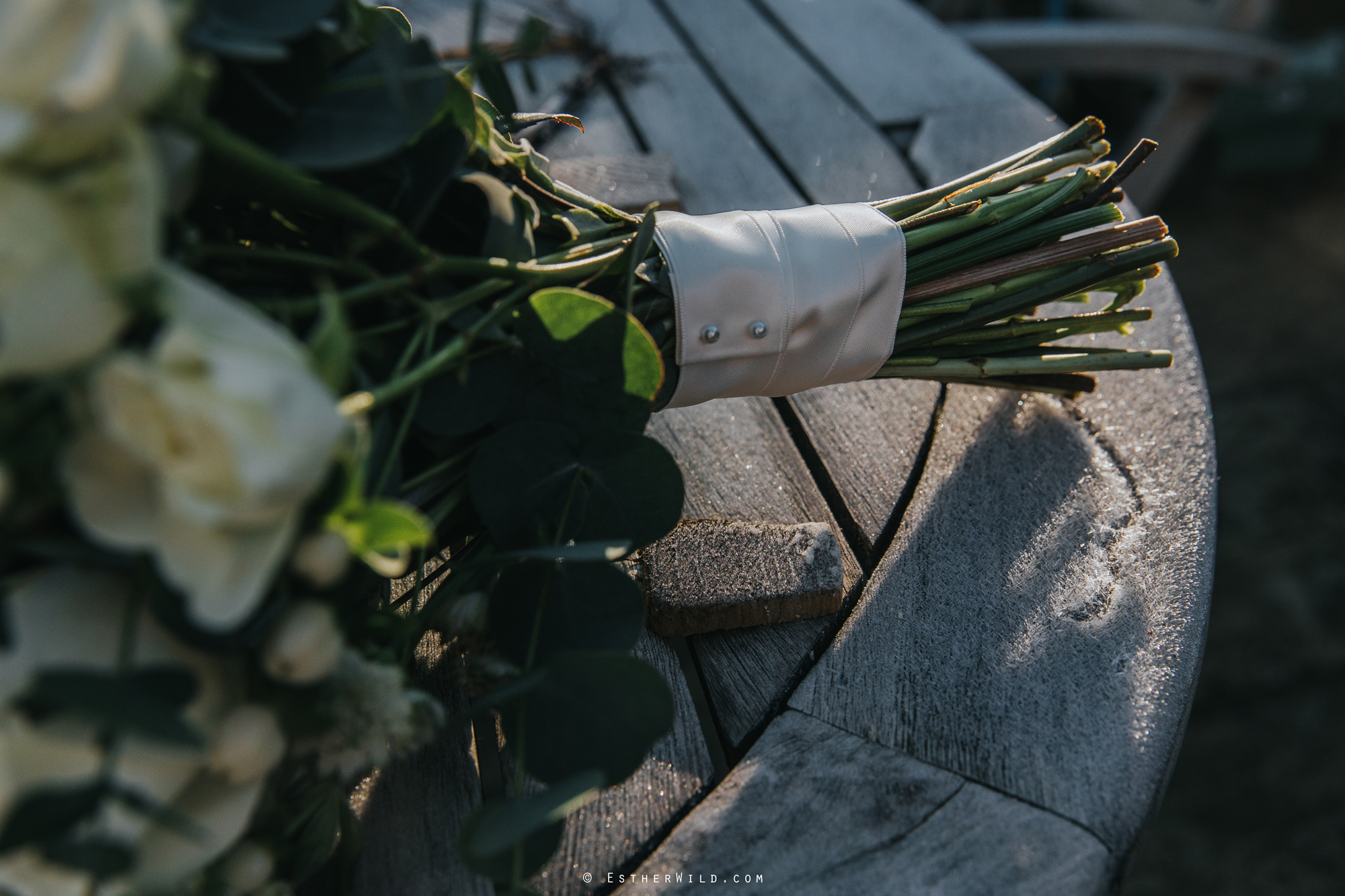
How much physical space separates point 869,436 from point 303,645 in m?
0.46

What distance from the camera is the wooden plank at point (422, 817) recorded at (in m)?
0.43

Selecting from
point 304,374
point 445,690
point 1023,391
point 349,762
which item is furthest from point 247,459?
point 1023,391

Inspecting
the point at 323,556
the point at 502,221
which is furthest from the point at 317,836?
the point at 502,221

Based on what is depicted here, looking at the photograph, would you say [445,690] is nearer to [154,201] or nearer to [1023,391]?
[154,201]

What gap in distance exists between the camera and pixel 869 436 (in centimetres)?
67

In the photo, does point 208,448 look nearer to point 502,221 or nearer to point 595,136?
point 502,221

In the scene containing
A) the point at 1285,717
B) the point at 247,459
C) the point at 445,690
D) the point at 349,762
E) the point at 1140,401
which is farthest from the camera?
the point at 1285,717

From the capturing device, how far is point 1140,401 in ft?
2.24

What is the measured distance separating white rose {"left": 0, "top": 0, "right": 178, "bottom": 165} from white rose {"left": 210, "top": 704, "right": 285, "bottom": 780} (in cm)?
19

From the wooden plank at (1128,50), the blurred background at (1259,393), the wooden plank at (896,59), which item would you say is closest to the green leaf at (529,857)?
the wooden plank at (896,59)

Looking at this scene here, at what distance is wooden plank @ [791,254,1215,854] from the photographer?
46 centimetres

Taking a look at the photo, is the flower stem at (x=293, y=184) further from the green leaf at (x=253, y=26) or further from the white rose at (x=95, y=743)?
the white rose at (x=95, y=743)

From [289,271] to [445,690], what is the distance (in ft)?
0.79

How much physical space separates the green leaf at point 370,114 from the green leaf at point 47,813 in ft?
0.78
